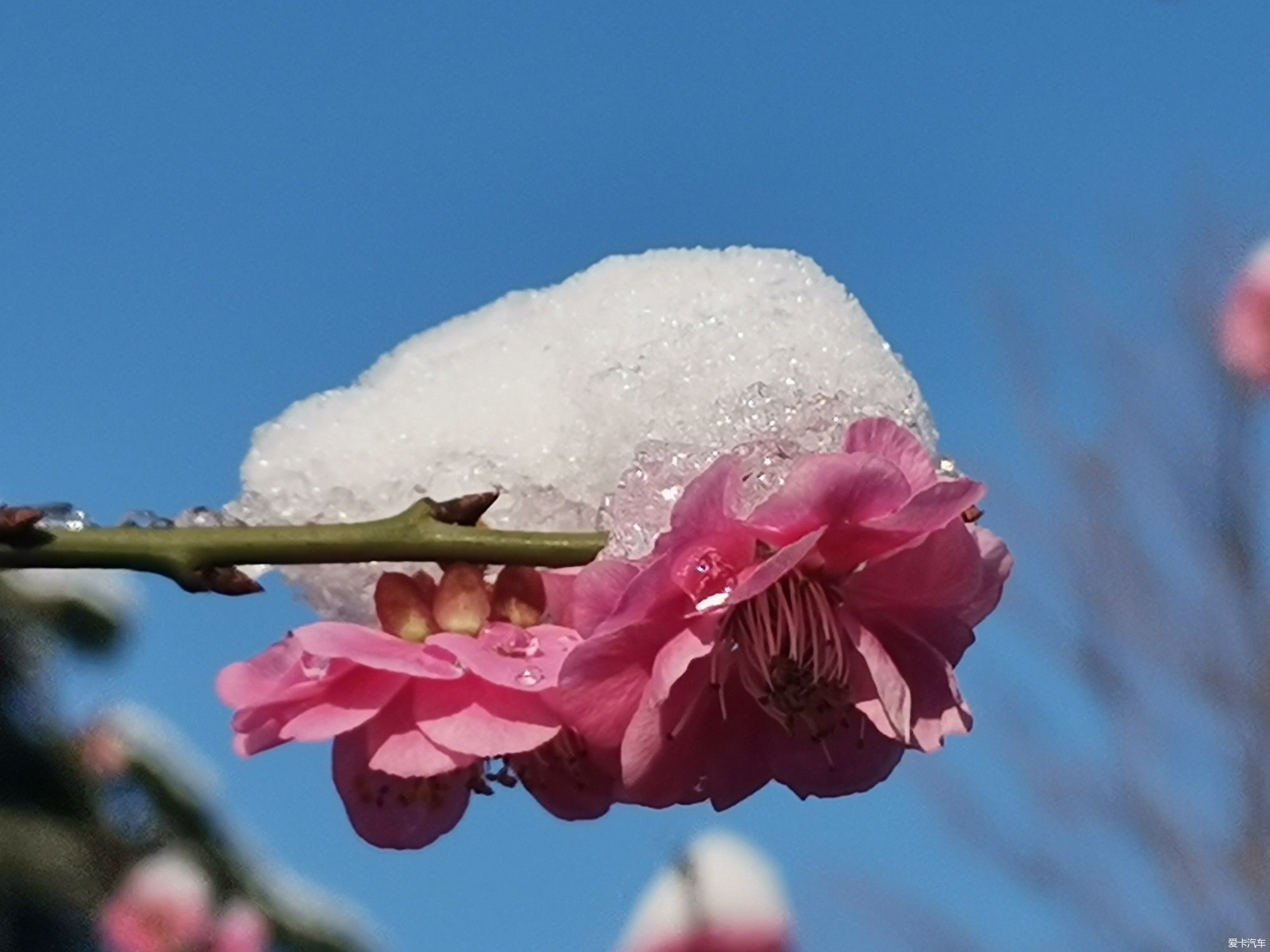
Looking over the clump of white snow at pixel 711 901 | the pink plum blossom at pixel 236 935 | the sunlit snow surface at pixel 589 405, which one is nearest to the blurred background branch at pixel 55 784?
the pink plum blossom at pixel 236 935

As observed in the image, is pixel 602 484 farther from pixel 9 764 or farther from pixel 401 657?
pixel 9 764

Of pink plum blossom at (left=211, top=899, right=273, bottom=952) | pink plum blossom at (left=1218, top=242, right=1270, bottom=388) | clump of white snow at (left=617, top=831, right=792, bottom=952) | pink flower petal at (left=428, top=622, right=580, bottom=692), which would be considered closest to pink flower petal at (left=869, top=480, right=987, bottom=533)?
pink flower petal at (left=428, top=622, right=580, bottom=692)

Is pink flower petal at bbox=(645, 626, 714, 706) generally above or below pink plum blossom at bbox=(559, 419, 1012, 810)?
below

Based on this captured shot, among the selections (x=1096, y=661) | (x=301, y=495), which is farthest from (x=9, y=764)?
(x=301, y=495)

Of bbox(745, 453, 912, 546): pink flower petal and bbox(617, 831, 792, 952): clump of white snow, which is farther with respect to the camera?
bbox(617, 831, 792, 952): clump of white snow

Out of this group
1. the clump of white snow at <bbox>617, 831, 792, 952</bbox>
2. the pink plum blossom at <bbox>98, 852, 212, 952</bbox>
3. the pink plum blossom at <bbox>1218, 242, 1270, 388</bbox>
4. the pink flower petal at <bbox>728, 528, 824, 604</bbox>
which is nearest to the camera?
the pink flower petal at <bbox>728, 528, 824, 604</bbox>

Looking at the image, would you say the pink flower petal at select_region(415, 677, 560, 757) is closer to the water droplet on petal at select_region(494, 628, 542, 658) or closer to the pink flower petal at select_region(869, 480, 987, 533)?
the water droplet on petal at select_region(494, 628, 542, 658)
